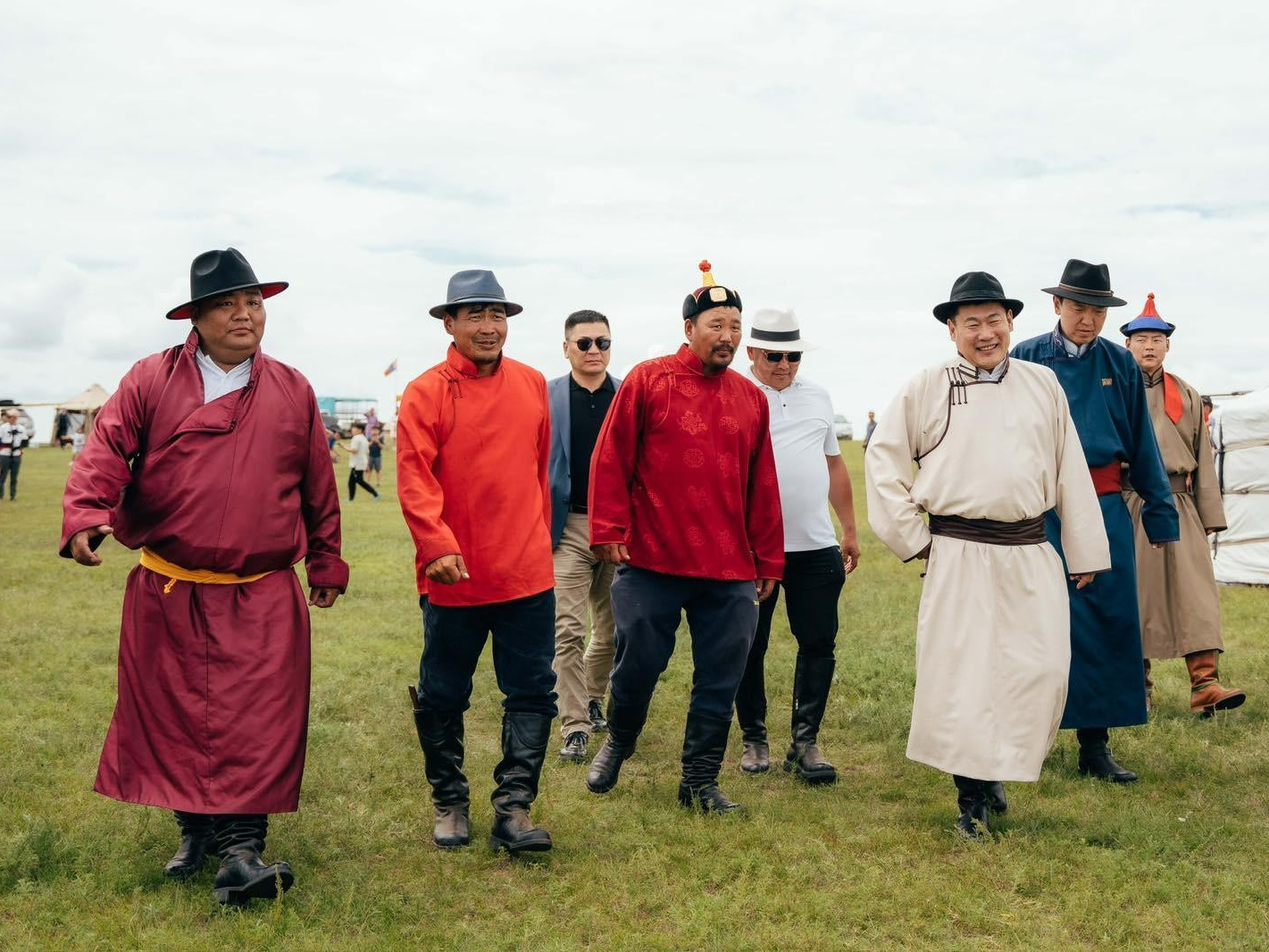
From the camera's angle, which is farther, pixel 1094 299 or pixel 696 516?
pixel 1094 299

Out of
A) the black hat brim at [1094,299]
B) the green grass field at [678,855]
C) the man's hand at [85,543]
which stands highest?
the black hat brim at [1094,299]

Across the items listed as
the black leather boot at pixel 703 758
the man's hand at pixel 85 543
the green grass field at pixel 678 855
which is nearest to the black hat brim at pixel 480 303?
the man's hand at pixel 85 543

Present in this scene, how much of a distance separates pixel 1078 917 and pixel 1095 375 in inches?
108

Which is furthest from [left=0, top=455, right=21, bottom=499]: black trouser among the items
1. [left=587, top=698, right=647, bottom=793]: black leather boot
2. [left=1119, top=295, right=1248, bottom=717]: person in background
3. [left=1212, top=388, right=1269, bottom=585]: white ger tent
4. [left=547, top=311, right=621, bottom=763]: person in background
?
[left=1119, top=295, right=1248, bottom=717]: person in background

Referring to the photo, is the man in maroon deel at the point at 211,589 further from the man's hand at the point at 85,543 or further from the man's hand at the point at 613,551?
the man's hand at the point at 613,551

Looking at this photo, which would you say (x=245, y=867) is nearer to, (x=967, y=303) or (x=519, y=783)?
(x=519, y=783)

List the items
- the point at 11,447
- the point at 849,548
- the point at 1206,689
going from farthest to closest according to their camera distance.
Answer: the point at 11,447 → the point at 1206,689 → the point at 849,548

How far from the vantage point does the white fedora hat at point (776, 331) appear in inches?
239

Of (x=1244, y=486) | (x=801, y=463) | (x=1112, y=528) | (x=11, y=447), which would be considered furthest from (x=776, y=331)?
(x=11, y=447)

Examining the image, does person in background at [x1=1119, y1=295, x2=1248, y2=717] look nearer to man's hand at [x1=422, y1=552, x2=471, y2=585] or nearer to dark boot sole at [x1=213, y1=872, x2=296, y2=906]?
man's hand at [x1=422, y1=552, x2=471, y2=585]

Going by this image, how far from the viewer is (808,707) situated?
6.14 metres

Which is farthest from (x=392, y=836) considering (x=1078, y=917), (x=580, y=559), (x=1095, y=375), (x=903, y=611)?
(x=903, y=611)

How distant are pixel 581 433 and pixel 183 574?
2806 millimetres

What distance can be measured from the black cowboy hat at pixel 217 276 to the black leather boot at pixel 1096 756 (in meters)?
4.28
